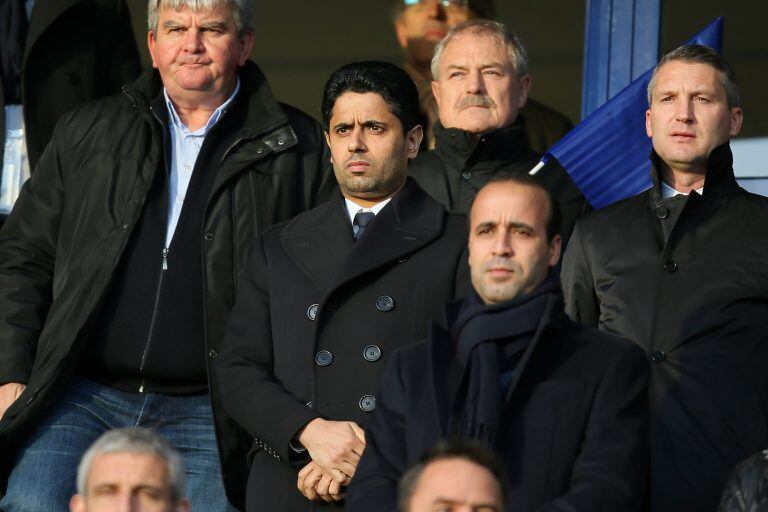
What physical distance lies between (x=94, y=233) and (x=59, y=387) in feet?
1.57

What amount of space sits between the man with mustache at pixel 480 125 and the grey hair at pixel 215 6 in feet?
2.13

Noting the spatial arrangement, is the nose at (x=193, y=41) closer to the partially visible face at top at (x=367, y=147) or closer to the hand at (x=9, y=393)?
the partially visible face at top at (x=367, y=147)

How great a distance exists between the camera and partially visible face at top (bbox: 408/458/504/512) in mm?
3596

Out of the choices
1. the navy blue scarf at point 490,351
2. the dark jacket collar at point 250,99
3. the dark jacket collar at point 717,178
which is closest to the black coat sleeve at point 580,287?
the dark jacket collar at point 717,178

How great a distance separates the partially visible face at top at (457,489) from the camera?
3.60m

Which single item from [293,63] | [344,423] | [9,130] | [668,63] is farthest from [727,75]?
[293,63]

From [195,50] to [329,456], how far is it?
4.98 feet

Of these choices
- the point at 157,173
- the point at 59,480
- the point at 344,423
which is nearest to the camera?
the point at 344,423

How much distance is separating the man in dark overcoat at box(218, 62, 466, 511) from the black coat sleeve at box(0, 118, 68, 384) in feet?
2.37

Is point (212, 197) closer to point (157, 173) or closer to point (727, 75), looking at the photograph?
point (157, 173)

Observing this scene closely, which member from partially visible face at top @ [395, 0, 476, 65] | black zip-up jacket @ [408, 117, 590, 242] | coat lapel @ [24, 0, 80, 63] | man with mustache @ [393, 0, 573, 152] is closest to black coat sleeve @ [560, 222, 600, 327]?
black zip-up jacket @ [408, 117, 590, 242]

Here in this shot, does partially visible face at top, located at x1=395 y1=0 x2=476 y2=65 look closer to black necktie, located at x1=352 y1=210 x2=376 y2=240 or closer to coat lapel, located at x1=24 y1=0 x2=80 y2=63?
coat lapel, located at x1=24 y1=0 x2=80 y2=63

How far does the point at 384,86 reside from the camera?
494 centimetres

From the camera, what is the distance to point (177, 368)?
203 inches
